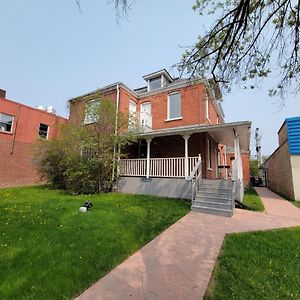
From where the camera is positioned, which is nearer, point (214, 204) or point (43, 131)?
point (214, 204)

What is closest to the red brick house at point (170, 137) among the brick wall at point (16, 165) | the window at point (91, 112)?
the window at point (91, 112)

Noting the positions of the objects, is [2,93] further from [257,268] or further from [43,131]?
[257,268]

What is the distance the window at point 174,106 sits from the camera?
14516 millimetres

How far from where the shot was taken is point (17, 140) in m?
16.7

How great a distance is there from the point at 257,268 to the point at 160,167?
27.5 ft

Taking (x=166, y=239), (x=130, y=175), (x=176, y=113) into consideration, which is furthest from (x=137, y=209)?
(x=176, y=113)

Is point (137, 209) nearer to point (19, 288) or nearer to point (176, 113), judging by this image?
point (19, 288)

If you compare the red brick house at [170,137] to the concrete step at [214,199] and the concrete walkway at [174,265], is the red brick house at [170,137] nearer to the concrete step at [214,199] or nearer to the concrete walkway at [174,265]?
the concrete step at [214,199]

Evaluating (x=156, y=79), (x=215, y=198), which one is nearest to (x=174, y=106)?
(x=156, y=79)

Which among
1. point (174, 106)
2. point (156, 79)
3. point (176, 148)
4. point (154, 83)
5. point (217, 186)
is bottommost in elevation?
point (217, 186)

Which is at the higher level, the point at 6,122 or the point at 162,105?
the point at 162,105

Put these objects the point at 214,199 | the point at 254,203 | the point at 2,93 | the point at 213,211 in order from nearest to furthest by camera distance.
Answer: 1. the point at 213,211
2. the point at 214,199
3. the point at 254,203
4. the point at 2,93

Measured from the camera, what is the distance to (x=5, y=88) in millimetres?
18547

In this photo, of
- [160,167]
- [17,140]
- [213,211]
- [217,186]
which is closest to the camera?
[213,211]
